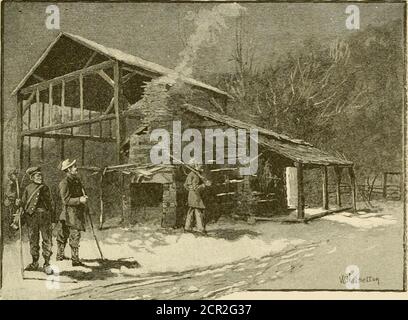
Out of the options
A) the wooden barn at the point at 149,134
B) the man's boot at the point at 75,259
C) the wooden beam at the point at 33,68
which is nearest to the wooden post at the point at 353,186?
the wooden barn at the point at 149,134

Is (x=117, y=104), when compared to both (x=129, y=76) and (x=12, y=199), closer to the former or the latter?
(x=129, y=76)

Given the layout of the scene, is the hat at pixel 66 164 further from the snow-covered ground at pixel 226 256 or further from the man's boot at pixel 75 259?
the man's boot at pixel 75 259

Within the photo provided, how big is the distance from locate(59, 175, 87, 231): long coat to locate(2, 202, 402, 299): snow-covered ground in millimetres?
253

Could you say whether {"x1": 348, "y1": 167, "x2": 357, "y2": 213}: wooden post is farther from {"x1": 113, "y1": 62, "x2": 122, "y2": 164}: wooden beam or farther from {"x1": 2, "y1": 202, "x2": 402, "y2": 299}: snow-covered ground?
{"x1": 113, "y1": 62, "x2": 122, "y2": 164}: wooden beam

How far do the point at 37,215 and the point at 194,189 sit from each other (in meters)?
2.06

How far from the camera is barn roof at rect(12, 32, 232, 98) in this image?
6570mm

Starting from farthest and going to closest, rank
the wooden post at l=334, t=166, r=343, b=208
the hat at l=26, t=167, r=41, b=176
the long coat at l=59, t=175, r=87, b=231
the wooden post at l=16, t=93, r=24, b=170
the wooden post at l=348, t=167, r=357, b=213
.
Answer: the wooden post at l=334, t=166, r=343, b=208 → the wooden post at l=348, t=167, r=357, b=213 → the wooden post at l=16, t=93, r=24, b=170 → the hat at l=26, t=167, r=41, b=176 → the long coat at l=59, t=175, r=87, b=231

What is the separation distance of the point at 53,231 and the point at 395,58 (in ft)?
16.7

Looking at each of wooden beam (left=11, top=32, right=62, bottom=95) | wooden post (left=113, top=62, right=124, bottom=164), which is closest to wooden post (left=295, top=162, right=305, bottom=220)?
wooden post (left=113, top=62, right=124, bottom=164)

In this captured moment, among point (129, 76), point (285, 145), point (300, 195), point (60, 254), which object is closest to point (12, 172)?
point (60, 254)

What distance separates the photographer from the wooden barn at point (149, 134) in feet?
22.0

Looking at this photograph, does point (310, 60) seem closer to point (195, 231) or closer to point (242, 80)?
Answer: point (242, 80)

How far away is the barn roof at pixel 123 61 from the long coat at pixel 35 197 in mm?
1325
